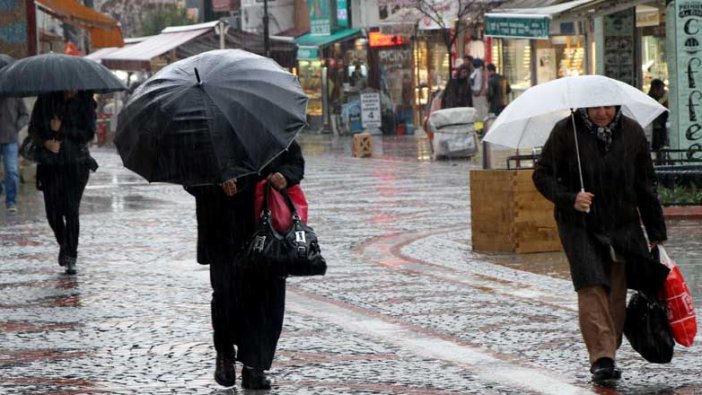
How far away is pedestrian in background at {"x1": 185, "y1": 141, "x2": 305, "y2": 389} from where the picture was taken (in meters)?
8.25

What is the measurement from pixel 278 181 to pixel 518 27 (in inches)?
697

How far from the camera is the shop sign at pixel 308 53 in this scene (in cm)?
5031

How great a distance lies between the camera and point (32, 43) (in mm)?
26531

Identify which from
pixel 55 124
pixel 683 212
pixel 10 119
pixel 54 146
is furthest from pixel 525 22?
pixel 54 146

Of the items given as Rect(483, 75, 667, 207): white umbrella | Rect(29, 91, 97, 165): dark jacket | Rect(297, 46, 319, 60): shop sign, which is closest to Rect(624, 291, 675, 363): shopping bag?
Rect(483, 75, 667, 207): white umbrella

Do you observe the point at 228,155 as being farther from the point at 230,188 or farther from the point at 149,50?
the point at 149,50

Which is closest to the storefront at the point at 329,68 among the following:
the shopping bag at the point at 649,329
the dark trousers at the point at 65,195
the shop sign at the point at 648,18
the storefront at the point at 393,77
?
the storefront at the point at 393,77

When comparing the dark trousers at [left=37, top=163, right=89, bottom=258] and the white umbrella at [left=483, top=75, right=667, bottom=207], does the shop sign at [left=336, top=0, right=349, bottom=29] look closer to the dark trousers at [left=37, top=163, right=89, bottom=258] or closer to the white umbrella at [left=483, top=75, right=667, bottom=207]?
the dark trousers at [left=37, top=163, right=89, bottom=258]

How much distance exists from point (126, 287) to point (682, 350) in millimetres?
4968

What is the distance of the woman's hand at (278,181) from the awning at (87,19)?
2152 cm

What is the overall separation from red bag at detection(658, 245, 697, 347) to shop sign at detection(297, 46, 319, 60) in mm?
42243

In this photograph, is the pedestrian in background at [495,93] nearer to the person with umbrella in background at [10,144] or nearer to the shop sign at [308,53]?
the shop sign at [308,53]

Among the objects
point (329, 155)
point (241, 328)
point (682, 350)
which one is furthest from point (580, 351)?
point (329, 155)

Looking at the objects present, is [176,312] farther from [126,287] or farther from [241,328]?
[241,328]
